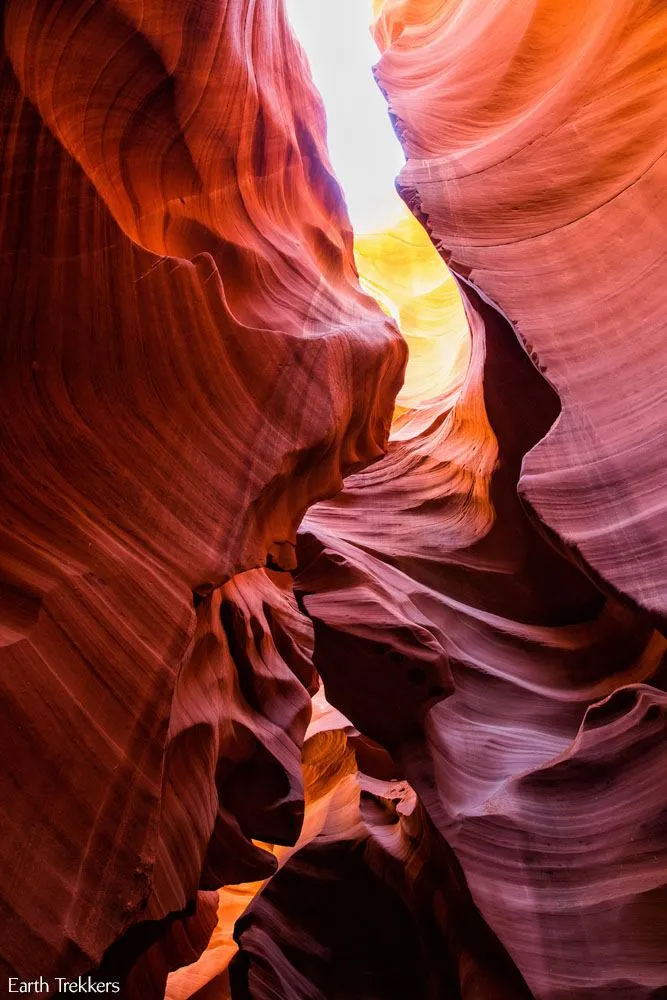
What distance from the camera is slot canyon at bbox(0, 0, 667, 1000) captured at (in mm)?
2770

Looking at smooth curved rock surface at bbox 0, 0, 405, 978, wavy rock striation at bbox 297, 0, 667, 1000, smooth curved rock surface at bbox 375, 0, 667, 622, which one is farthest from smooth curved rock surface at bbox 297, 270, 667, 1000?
smooth curved rock surface at bbox 0, 0, 405, 978

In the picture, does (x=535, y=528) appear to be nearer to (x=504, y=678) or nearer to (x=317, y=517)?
(x=504, y=678)

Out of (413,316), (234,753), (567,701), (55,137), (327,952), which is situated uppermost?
(55,137)

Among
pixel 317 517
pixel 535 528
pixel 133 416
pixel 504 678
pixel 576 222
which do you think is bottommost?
pixel 504 678

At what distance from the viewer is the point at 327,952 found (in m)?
6.28

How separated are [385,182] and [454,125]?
12415 mm

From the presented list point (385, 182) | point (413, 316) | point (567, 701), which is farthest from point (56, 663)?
point (385, 182)

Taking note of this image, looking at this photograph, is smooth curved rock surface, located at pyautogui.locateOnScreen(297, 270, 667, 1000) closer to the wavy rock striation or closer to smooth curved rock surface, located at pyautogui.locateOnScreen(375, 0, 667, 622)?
the wavy rock striation

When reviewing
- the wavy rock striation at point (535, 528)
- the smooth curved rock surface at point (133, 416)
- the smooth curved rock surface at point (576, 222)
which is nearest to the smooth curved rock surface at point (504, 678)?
the wavy rock striation at point (535, 528)

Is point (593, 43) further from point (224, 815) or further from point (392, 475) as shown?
point (224, 815)

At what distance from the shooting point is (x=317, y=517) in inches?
291

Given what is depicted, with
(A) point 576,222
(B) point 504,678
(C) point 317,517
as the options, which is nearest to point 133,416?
(A) point 576,222

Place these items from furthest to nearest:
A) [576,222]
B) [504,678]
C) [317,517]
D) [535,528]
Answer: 1. [317,517]
2. [504,678]
3. [535,528]
4. [576,222]

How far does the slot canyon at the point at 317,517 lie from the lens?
9.09 feet
